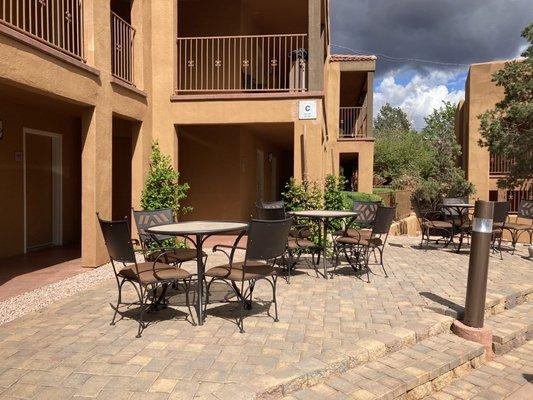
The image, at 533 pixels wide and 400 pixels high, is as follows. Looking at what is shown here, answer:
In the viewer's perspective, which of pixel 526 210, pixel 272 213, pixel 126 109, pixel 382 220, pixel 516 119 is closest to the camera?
pixel 382 220

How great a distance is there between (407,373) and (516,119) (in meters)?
11.8

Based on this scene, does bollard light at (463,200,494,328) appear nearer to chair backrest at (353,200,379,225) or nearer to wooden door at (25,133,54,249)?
chair backrest at (353,200,379,225)

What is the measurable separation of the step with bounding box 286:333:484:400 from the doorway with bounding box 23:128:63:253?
21.9 ft

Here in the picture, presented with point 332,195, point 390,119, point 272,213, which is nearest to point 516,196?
point 332,195

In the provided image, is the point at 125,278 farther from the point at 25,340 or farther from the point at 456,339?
the point at 456,339

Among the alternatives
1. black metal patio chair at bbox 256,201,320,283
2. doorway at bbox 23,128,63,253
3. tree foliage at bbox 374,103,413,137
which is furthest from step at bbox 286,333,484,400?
tree foliage at bbox 374,103,413,137

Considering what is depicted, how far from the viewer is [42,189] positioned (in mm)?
8023

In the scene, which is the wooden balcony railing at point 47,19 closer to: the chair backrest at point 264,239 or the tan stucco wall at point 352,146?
the chair backrest at point 264,239

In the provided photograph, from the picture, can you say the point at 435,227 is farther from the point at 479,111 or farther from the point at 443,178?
the point at 479,111

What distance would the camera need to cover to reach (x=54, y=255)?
745 cm

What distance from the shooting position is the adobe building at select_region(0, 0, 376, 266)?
6184 mm

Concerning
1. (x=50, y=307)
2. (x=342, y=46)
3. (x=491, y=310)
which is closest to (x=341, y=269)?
(x=491, y=310)

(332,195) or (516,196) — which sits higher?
(332,195)

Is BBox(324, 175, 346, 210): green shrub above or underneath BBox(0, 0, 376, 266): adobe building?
underneath
